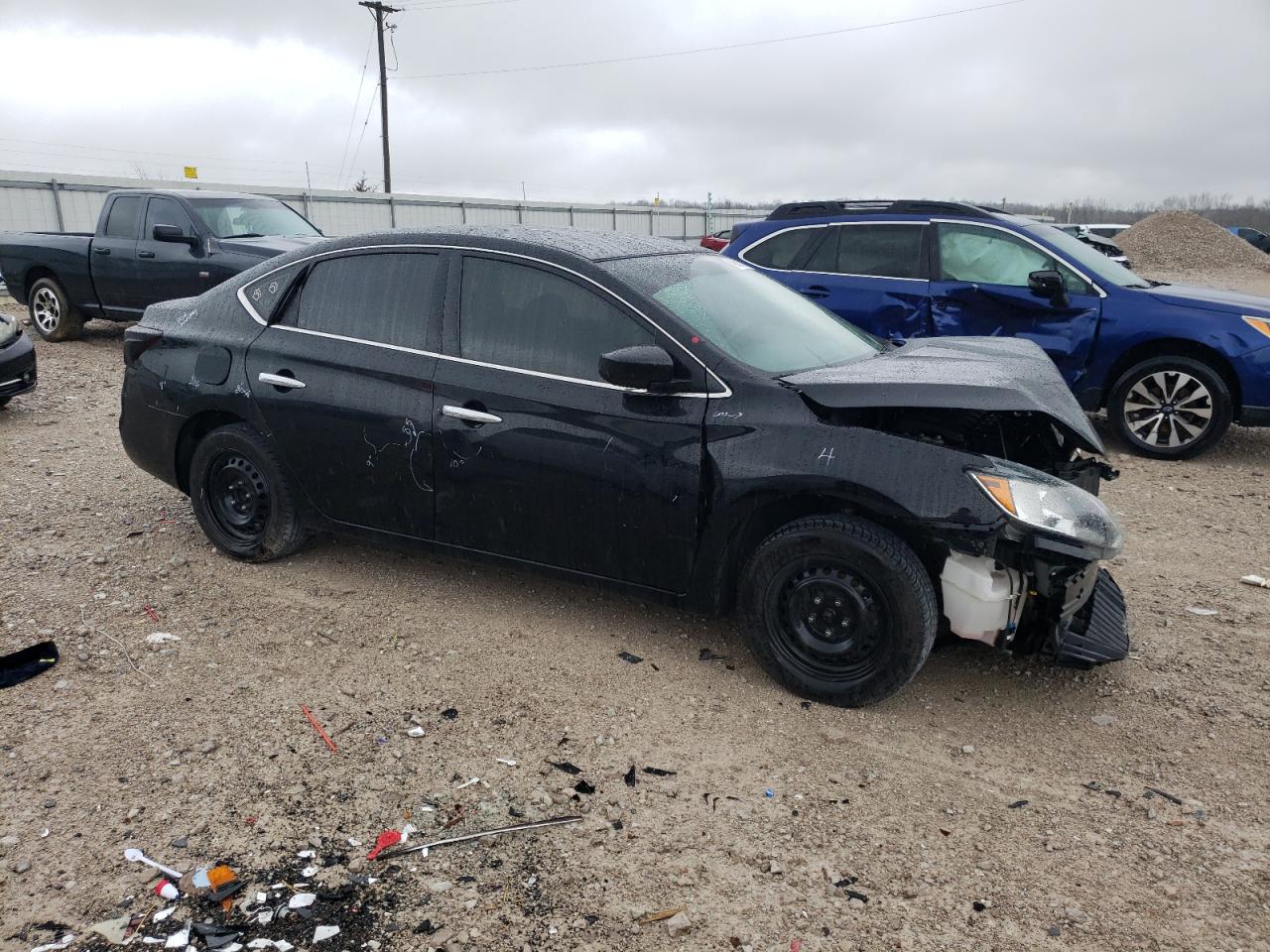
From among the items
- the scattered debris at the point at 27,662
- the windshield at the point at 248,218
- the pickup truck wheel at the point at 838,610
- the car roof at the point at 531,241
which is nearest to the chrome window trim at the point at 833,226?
the car roof at the point at 531,241

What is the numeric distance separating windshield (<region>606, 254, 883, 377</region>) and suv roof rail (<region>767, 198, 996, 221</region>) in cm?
376

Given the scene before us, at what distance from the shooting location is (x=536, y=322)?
13.3 feet

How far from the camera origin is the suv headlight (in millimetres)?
8062

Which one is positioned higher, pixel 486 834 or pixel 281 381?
pixel 281 381

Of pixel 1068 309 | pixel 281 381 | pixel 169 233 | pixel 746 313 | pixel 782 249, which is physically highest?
pixel 169 233

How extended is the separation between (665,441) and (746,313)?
864 millimetres

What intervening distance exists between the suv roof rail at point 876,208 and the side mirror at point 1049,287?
31.1 inches

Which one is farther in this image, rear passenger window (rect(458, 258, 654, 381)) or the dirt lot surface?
rear passenger window (rect(458, 258, 654, 381))

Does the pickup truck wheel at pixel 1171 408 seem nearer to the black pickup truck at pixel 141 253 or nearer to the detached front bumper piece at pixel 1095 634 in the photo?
the detached front bumper piece at pixel 1095 634

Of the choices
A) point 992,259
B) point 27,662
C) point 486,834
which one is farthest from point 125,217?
point 486,834

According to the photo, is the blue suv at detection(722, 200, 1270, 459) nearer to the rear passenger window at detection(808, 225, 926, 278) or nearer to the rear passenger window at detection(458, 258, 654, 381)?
the rear passenger window at detection(808, 225, 926, 278)

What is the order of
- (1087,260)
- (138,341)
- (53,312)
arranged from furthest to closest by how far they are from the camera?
(53,312) < (1087,260) < (138,341)

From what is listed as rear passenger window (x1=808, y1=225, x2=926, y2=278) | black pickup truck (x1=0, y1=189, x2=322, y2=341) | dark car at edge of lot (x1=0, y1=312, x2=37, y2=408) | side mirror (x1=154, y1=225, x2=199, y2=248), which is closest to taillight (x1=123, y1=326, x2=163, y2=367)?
dark car at edge of lot (x1=0, y1=312, x2=37, y2=408)

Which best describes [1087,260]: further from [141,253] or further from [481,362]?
[141,253]
